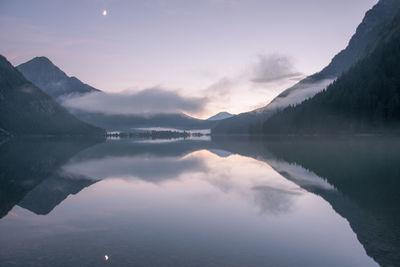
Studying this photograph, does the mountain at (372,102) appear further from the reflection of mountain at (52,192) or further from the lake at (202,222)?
the reflection of mountain at (52,192)

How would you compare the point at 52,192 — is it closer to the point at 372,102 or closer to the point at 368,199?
the point at 368,199

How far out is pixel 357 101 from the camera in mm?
179125

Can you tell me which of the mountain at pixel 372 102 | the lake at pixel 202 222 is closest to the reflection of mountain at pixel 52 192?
the lake at pixel 202 222

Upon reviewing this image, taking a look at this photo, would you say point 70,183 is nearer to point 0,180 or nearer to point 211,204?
point 0,180

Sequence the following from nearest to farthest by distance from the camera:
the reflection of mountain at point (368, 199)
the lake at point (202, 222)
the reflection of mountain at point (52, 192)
A: the lake at point (202, 222) < the reflection of mountain at point (368, 199) < the reflection of mountain at point (52, 192)

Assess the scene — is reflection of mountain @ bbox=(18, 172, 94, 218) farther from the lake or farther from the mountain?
the mountain

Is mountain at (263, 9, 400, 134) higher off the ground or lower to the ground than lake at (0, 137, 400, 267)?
higher

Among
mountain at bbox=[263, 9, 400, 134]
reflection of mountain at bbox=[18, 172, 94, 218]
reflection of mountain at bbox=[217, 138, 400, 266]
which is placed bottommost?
reflection of mountain at bbox=[217, 138, 400, 266]

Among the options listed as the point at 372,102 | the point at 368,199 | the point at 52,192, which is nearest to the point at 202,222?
the point at 368,199

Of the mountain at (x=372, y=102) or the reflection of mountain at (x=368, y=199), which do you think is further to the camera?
the mountain at (x=372, y=102)

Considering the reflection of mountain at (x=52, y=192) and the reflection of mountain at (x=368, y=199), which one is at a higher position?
the reflection of mountain at (x=52, y=192)

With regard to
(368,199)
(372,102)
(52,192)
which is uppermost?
(372,102)

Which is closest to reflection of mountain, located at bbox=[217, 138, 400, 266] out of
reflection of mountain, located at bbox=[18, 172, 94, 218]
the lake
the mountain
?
the lake

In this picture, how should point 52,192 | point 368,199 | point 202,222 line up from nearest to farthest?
point 202,222 → point 368,199 → point 52,192
